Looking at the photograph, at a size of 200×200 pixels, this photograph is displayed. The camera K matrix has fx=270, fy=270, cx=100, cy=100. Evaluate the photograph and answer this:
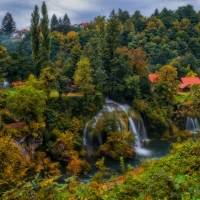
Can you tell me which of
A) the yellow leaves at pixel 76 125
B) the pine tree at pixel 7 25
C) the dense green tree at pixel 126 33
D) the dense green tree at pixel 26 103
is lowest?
the yellow leaves at pixel 76 125

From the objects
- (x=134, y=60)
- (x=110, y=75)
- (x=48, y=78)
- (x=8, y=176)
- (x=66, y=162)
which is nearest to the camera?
(x=8, y=176)

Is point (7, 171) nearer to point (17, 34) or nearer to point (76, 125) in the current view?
point (76, 125)

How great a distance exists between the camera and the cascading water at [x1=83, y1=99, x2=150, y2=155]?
834 inches

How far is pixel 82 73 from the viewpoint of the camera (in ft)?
71.1

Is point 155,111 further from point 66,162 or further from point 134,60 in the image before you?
point 66,162

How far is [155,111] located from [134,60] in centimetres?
555

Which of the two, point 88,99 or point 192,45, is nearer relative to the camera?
point 88,99

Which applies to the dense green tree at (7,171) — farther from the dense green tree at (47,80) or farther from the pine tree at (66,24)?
the pine tree at (66,24)

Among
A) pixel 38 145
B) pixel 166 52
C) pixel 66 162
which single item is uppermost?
pixel 166 52

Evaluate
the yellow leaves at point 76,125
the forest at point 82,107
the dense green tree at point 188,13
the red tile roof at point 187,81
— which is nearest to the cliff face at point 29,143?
the forest at point 82,107

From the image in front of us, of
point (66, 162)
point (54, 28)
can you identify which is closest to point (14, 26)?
point (54, 28)

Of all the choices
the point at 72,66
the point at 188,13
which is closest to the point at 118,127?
the point at 72,66

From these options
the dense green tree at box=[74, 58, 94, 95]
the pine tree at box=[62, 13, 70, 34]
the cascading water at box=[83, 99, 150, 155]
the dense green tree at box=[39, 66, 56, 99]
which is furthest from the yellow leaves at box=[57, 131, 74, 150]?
the pine tree at box=[62, 13, 70, 34]

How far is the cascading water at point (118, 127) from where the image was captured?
21.2 metres
